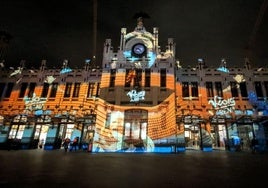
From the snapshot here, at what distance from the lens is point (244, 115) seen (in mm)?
23625

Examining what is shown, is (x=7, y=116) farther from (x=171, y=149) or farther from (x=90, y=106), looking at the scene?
(x=171, y=149)

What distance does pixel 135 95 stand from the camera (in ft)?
77.5

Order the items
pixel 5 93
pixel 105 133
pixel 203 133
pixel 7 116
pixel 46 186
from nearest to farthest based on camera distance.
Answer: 1. pixel 46 186
2. pixel 105 133
3. pixel 203 133
4. pixel 7 116
5. pixel 5 93

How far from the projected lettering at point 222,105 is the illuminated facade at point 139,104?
0.12 meters

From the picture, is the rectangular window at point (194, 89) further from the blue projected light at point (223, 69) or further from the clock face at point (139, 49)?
the clock face at point (139, 49)

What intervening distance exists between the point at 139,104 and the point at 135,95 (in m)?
1.28

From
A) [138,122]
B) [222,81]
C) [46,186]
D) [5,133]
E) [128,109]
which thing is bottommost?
[46,186]

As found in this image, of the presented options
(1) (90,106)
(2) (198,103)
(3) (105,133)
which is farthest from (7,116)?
(2) (198,103)

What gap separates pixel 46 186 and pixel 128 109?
63.8ft

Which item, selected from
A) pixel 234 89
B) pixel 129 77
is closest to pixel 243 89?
pixel 234 89

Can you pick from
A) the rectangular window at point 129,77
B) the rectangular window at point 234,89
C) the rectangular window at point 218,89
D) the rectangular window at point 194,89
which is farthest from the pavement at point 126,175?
the rectangular window at point 234,89

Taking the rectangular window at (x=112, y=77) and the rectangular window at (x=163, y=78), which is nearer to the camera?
the rectangular window at (x=163, y=78)

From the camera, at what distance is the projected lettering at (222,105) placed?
24766 millimetres

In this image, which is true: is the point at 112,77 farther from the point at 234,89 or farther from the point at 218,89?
the point at 234,89
